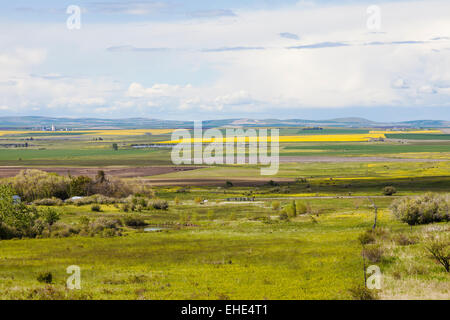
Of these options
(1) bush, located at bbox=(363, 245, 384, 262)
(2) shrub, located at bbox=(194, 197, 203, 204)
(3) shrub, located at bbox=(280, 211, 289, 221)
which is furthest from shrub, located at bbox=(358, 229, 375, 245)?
(2) shrub, located at bbox=(194, 197, 203, 204)

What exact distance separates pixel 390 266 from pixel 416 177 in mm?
82855

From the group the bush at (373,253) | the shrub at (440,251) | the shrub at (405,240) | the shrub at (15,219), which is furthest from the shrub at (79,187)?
the shrub at (440,251)

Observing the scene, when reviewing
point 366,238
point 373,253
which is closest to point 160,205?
point 366,238

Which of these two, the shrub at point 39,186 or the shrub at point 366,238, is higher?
the shrub at point 366,238

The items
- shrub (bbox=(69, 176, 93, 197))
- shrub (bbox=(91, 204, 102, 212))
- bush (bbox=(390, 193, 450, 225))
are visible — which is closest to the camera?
bush (bbox=(390, 193, 450, 225))

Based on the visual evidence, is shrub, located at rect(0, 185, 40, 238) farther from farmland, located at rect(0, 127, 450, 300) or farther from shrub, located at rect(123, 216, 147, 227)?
shrub, located at rect(123, 216, 147, 227)

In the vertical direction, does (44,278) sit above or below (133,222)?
above

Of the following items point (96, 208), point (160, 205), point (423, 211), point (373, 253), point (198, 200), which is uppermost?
point (373, 253)

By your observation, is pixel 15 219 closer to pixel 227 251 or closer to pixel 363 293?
pixel 227 251

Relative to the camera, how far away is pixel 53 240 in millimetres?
43875

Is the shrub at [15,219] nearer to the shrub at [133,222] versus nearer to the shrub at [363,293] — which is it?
the shrub at [133,222]
